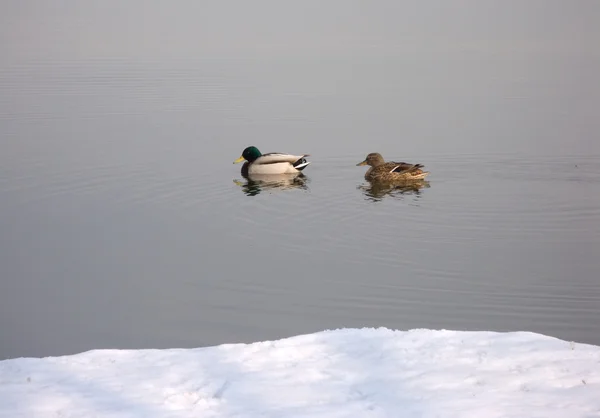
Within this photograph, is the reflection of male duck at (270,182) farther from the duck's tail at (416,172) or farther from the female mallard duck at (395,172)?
the duck's tail at (416,172)

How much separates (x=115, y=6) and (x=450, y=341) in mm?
78321

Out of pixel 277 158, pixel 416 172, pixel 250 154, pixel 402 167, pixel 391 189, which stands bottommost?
pixel 391 189

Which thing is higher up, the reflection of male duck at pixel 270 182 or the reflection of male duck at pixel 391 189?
the reflection of male duck at pixel 270 182

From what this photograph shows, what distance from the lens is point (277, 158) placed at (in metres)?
21.1

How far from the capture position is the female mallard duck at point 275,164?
2070 centimetres

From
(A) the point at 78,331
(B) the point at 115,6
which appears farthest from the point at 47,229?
(B) the point at 115,6

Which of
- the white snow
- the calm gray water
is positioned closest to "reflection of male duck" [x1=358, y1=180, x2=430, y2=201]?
the calm gray water

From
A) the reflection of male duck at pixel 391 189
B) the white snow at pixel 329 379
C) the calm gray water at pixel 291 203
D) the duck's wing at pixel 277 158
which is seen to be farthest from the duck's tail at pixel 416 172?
the white snow at pixel 329 379

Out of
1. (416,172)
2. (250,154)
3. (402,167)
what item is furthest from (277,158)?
(416,172)

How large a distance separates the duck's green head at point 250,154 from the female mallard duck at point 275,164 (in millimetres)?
28

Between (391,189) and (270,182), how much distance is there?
9.28 feet

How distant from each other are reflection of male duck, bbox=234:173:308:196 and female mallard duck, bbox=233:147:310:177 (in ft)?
0.43

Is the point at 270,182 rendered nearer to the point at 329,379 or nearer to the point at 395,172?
the point at 395,172

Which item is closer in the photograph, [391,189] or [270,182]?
[391,189]
